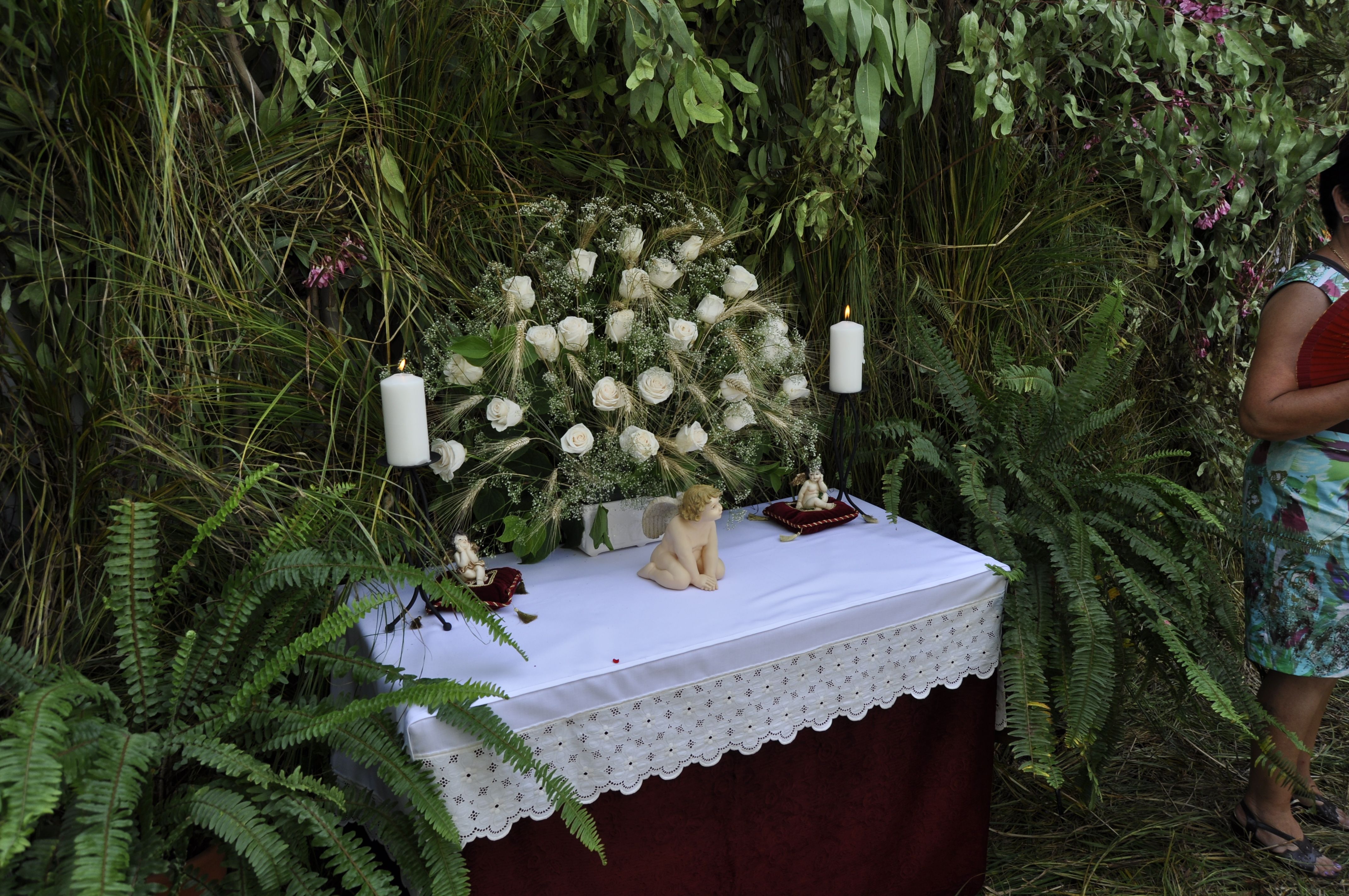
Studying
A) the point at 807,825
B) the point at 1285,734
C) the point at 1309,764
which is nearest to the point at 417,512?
the point at 807,825

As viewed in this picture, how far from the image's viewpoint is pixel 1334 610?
201 centimetres

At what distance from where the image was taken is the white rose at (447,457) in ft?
5.70

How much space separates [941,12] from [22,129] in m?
Result: 2.19

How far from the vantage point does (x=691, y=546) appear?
5.82 ft

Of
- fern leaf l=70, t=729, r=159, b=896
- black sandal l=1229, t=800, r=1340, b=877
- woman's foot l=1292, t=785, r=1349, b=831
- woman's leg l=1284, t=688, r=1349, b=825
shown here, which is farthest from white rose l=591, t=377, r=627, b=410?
woman's foot l=1292, t=785, r=1349, b=831

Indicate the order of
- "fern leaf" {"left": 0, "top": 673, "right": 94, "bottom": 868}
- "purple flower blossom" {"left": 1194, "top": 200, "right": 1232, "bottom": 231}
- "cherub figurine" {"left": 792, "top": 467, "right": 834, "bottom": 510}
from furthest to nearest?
"purple flower blossom" {"left": 1194, "top": 200, "right": 1232, "bottom": 231}, "cherub figurine" {"left": 792, "top": 467, "right": 834, "bottom": 510}, "fern leaf" {"left": 0, "top": 673, "right": 94, "bottom": 868}

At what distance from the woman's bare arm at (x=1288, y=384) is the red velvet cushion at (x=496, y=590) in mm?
1645

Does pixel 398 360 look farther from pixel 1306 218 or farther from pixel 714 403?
pixel 1306 218

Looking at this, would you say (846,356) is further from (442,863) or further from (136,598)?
(136,598)

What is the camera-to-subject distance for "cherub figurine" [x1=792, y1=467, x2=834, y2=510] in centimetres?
214

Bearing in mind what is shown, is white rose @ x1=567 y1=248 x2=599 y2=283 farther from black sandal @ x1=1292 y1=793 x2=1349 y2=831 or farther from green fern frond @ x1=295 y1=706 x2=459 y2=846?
black sandal @ x1=1292 y1=793 x2=1349 y2=831

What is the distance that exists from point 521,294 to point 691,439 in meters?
0.45

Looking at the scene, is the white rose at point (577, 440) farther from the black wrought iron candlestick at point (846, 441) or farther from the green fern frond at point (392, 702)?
the black wrought iron candlestick at point (846, 441)

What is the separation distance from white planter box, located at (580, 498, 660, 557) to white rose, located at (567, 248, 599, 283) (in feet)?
1.61
